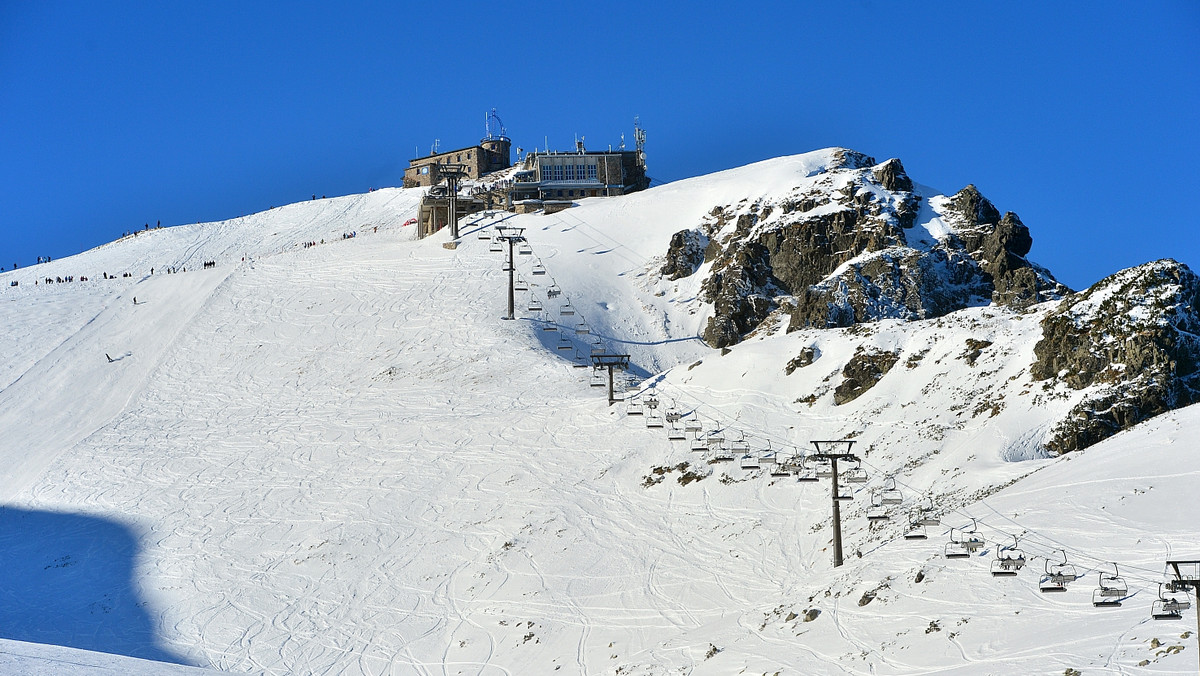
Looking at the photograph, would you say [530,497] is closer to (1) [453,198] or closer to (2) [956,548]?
(2) [956,548]

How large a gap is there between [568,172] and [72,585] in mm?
68837

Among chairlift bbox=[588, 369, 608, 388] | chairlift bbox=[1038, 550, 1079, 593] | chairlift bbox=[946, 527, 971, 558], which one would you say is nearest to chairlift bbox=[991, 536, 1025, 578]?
chairlift bbox=[1038, 550, 1079, 593]

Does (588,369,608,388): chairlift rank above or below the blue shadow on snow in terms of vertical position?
above

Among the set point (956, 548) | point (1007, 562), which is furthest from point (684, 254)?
point (1007, 562)

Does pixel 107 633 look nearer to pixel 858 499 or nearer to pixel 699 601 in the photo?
pixel 699 601

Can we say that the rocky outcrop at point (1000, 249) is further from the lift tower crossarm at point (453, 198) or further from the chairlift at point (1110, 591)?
the chairlift at point (1110, 591)

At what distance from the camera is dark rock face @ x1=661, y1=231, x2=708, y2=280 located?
82.4m

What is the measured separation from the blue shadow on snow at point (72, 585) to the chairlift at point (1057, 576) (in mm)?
25480

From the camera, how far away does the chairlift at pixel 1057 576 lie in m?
28.0

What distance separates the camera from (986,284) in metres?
73.7

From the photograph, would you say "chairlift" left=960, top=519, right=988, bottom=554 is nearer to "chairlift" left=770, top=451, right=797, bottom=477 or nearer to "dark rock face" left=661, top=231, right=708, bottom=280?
"chairlift" left=770, top=451, right=797, bottom=477

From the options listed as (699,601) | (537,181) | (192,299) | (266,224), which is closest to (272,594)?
(699,601)

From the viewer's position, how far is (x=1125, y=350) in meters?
43.7

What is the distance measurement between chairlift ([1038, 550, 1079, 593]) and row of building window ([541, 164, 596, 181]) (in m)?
80.1
